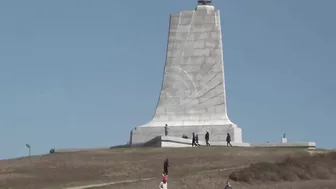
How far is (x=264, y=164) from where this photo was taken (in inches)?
1670

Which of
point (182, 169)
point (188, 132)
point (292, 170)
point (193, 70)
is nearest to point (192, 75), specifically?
point (193, 70)

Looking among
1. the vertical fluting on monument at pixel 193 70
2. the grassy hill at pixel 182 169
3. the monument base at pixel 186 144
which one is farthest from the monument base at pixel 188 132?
the grassy hill at pixel 182 169

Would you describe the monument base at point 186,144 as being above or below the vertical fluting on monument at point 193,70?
below

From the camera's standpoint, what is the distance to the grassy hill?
39.0m

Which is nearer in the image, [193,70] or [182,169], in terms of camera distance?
[182,169]

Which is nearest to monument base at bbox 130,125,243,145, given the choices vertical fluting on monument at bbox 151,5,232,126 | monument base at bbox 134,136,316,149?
monument base at bbox 134,136,316,149

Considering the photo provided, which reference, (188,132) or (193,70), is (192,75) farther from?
(188,132)

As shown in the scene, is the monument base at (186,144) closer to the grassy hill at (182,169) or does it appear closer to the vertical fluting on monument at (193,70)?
the grassy hill at (182,169)

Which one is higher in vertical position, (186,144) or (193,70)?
(193,70)

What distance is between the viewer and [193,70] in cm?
6200

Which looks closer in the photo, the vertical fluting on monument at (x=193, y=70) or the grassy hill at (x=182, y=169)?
the grassy hill at (x=182, y=169)

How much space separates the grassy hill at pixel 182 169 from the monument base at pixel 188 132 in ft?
24.4

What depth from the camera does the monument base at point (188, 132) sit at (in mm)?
58469

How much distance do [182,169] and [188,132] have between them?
53.9 feet
